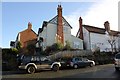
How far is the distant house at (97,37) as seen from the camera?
5156 centimetres

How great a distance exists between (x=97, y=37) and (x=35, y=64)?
32770 mm

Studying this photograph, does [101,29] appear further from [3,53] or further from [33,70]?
[33,70]

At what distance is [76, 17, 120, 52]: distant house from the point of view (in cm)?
5156

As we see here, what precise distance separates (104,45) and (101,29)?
5323 millimetres

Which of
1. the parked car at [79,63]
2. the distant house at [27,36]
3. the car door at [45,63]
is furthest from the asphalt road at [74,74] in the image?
the distant house at [27,36]

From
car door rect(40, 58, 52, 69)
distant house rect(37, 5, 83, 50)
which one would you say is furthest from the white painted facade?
car door rect(40, 58, 52, 69)

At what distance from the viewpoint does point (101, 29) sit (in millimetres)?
57688

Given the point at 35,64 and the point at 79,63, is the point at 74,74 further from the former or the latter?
the point at 79,63

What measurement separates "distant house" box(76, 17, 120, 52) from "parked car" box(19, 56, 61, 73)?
28.3m

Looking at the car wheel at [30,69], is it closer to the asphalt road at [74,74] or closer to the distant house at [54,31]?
the asphalt road at [74,74]

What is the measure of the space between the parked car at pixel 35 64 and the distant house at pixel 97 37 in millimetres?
28279

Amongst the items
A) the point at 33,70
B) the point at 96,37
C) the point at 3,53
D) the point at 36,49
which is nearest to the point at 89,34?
the point at 96,37

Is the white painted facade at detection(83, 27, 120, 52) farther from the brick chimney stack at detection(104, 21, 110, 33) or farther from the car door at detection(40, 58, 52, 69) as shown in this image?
the car door at detection(40, 58, 52, 69)

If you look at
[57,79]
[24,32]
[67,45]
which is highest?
[24,32]
